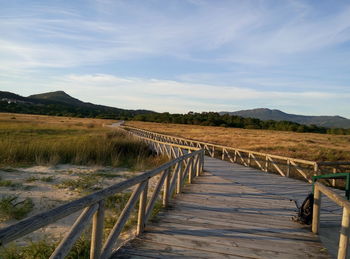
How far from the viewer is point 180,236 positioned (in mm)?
3727

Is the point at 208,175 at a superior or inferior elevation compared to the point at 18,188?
superior

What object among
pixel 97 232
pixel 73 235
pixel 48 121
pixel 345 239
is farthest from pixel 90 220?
pixel 48 121

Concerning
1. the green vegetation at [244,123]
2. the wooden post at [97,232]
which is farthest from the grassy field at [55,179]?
the green vegetation at [244,123]

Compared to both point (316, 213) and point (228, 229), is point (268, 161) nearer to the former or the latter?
point (316, 213)

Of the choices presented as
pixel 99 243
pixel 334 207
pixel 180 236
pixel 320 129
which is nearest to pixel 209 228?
pixel 180 236

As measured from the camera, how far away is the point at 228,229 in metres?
Answer: 4.11

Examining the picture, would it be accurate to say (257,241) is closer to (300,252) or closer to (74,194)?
(300,252)

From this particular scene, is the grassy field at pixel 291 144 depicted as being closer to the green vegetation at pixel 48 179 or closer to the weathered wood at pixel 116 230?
the green vegetation at pixel 48 179

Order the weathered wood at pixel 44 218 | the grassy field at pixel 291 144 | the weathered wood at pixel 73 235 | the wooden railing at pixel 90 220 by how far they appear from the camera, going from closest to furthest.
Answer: the weathered wood at pixel 44 218
the wooden railing at pixel 90 220
the weathered wood at pixel 73 235
the grassy field at pixel 291 144

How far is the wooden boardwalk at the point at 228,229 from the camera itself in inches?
131

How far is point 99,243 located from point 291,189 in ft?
20.1

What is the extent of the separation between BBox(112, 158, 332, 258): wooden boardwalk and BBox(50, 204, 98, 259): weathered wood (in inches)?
32.9

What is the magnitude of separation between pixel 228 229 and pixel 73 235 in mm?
2583

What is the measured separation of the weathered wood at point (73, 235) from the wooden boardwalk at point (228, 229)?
835 mm
